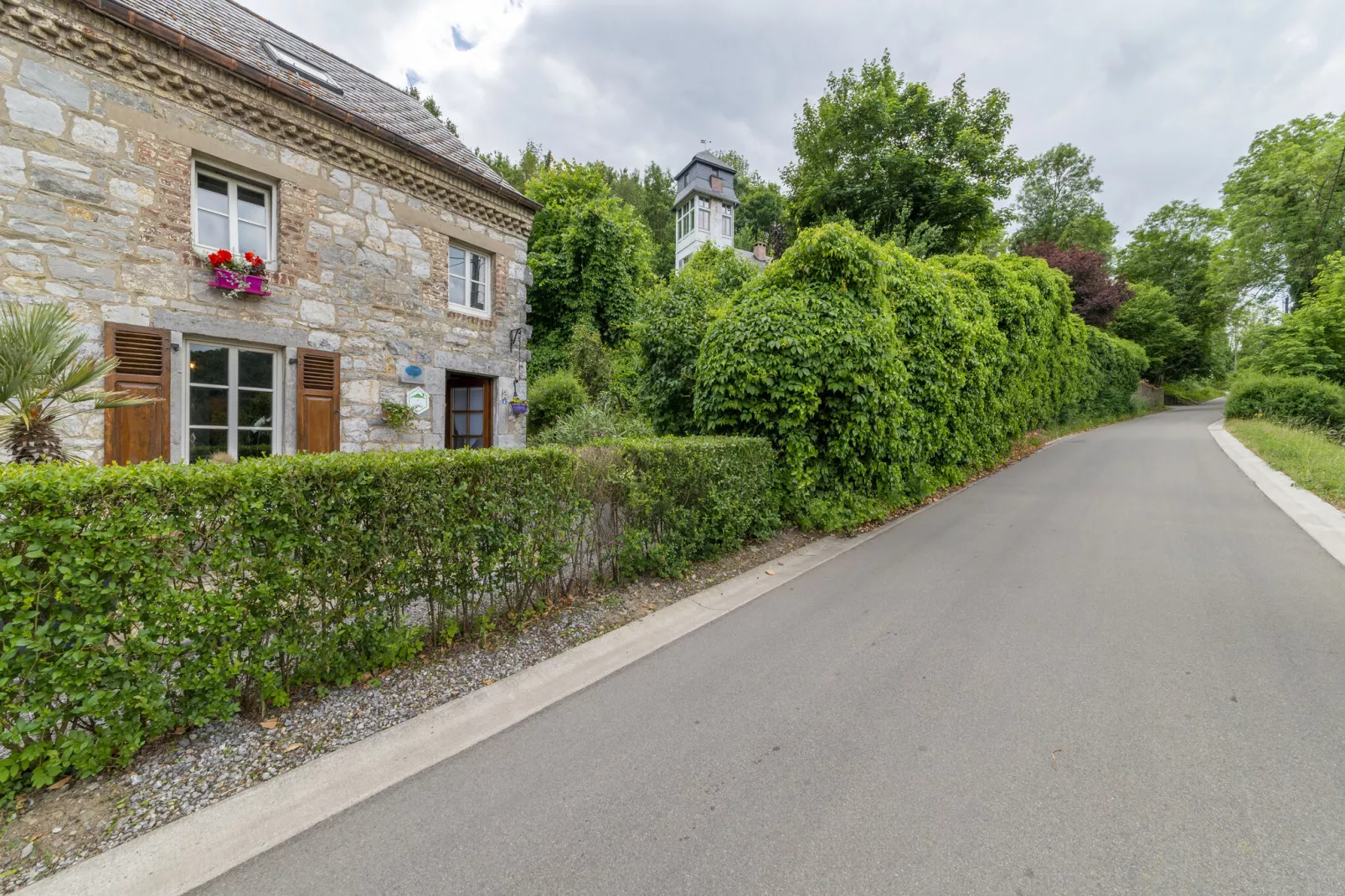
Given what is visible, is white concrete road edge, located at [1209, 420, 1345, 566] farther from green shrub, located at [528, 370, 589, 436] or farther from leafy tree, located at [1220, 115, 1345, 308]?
leafy tree, located at [1220, 115, 1345, 308]

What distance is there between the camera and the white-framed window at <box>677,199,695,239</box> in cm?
2822

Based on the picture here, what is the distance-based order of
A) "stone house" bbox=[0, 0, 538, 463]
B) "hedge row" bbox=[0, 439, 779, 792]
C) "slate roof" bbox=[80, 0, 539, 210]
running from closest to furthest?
"hedge row" bbox=[0, 439, 779, 792] < "stone house" bbox=[0, 0, 538, 463] < "slate roof" bbox=[80, 0, 539, 210]

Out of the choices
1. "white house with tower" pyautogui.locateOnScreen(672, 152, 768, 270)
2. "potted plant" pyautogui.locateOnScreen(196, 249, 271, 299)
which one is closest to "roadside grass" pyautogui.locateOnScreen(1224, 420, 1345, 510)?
"potted plant" pyautogui.locateOnScreen(196, 249, 271, 299)

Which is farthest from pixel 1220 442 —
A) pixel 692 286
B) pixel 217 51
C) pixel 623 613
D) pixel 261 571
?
pixel 217 51

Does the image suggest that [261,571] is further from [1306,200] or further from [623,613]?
[1306,200]

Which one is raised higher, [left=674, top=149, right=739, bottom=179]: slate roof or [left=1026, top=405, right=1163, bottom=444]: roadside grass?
[left=674, top=149, right=739, bottom=179]: slate roof

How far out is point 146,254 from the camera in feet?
17.2

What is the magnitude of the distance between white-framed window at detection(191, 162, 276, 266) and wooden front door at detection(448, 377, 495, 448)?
327 centimetres

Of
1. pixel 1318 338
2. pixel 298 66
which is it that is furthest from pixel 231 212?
pixel 1318 338

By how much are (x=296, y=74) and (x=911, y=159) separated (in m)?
16.9

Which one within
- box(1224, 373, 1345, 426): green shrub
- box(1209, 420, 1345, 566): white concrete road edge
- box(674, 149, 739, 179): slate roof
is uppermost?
box(674, 149, 739, 179): slate roof

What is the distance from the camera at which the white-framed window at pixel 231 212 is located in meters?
5.74

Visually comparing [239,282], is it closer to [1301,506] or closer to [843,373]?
[843,373]

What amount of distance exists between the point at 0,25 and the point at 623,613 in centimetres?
746
